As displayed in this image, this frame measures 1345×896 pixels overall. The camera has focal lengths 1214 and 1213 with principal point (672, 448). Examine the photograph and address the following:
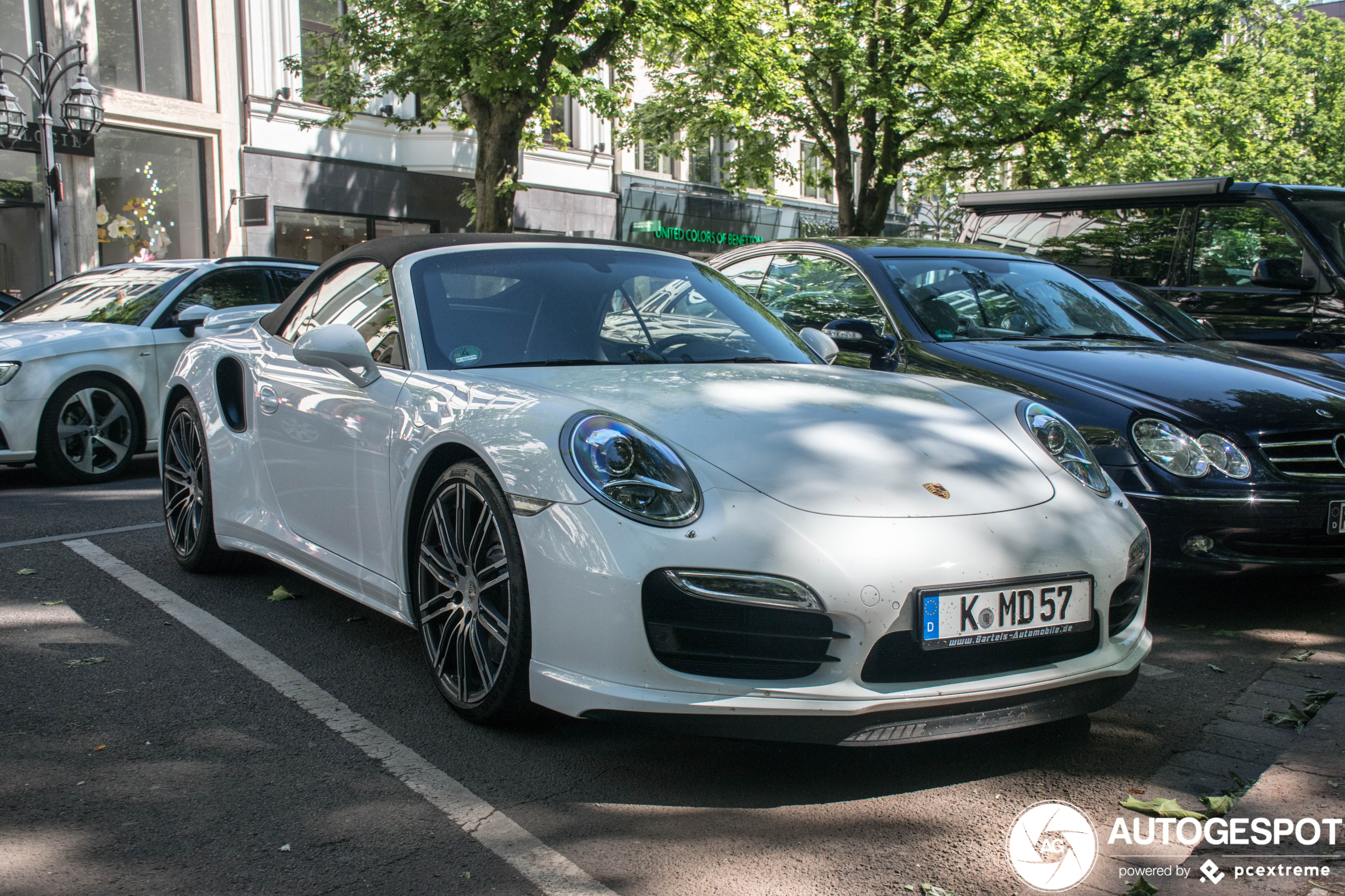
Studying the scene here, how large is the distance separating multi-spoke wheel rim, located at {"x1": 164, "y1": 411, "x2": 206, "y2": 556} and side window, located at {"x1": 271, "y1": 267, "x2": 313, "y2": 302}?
419 cm

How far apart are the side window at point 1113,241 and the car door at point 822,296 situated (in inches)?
114

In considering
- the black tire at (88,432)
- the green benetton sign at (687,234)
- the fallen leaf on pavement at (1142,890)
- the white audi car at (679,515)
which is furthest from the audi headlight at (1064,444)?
the green benetton sign at (687,234)

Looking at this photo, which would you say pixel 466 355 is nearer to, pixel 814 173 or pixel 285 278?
pixel 285 278

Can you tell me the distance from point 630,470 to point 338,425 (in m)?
1.42

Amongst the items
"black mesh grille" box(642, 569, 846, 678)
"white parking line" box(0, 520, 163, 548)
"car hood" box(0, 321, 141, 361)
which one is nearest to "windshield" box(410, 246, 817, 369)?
"black mesh grille" box(642, 569, 846, 678)

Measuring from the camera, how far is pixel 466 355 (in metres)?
3.84

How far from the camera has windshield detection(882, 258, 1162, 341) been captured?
19.1 feet

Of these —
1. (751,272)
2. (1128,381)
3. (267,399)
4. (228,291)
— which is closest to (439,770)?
(267,399)

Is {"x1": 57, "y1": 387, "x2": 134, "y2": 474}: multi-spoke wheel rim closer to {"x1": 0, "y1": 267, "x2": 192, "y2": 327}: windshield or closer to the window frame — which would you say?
{"x1": 0, "y1": 267, "x2": 192, "y2": 327}: windshield

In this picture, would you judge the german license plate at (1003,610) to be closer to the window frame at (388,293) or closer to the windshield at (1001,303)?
the window frame at (388,293)

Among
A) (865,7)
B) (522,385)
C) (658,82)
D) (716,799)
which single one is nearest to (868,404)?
(522,385)

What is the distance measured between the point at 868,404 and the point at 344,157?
21.2 meters

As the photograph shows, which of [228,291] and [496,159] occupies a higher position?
[496,159]

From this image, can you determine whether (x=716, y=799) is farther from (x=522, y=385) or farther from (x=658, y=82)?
(x=658, y=82)
